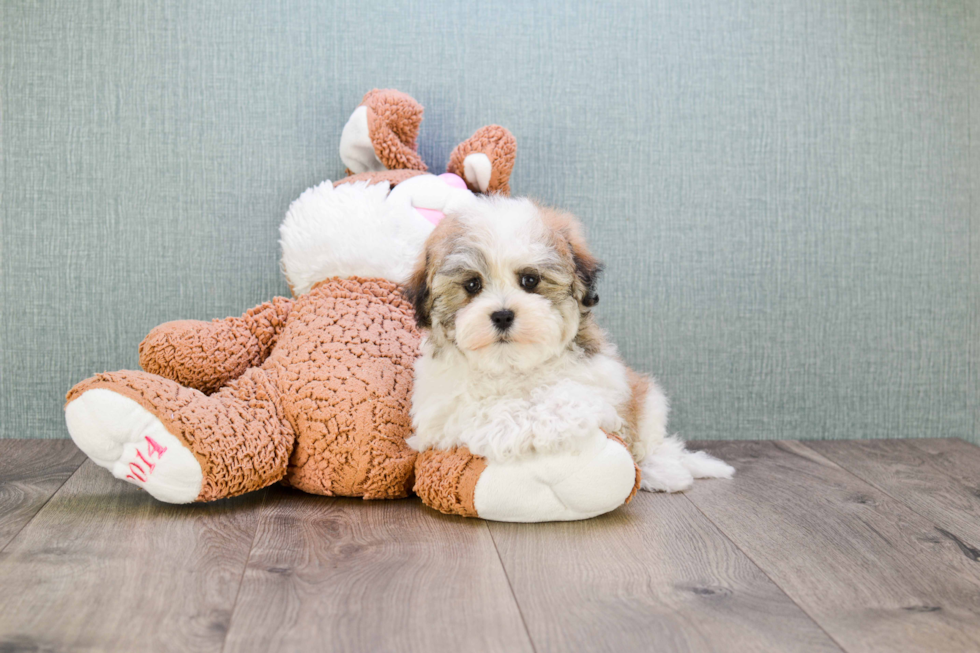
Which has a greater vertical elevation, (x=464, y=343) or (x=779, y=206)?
(x=779, y=206)

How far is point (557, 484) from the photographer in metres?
1.55

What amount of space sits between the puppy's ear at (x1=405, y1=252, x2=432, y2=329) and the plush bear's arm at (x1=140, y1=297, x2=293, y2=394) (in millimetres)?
482

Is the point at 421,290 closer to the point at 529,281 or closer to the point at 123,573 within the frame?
the point at 529,281

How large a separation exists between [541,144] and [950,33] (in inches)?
48.5

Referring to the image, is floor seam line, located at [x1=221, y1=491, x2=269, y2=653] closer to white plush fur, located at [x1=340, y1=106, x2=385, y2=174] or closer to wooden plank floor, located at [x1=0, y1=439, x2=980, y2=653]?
wooden plank floor, located at [x1=0, y1=439, x2=980, y2=653]

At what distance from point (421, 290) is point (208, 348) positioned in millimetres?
545

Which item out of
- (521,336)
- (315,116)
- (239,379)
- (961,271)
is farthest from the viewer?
(961,271)

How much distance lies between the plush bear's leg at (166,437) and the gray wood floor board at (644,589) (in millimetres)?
529

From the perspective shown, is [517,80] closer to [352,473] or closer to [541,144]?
[541,144]

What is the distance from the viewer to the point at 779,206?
2322 millimetres

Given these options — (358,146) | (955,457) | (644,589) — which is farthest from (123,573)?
(955,457)

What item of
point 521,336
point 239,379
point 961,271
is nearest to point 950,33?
point 961,271

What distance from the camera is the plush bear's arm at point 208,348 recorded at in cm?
178

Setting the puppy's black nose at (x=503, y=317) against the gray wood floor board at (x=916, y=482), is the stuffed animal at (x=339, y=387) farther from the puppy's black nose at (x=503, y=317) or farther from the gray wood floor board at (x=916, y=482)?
the gray wood floor board at (x=916, y=482)
